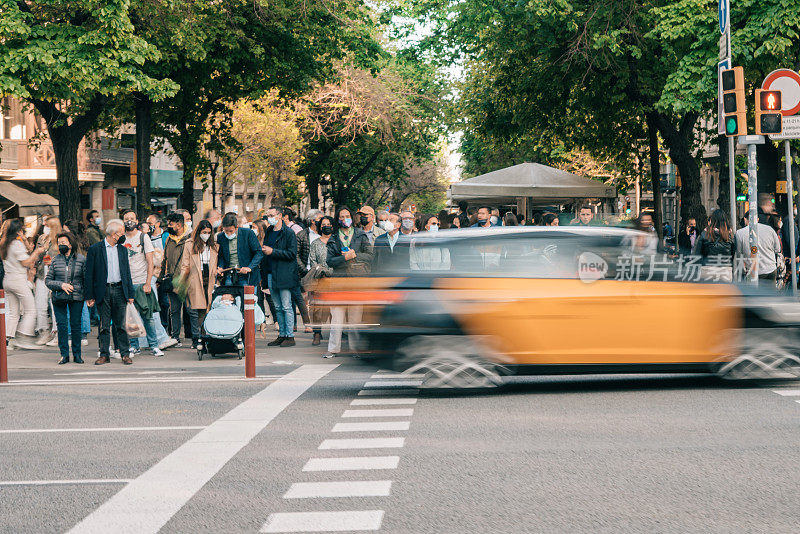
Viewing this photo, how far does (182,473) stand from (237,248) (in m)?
8.15

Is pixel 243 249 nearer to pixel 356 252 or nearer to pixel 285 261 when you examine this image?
pixel 285 261

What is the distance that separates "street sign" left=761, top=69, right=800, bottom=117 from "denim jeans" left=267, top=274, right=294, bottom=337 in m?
7.01

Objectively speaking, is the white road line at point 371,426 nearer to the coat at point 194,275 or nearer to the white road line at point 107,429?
the white road line at point 107,429

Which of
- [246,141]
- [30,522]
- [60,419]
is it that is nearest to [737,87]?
[60,419]

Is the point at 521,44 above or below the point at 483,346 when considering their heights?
above

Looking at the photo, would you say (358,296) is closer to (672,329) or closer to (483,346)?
A: (483,346)

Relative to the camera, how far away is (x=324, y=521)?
6.03m

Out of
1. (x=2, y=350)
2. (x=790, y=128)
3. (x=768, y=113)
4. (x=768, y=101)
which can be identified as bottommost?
(x=2, y=350)

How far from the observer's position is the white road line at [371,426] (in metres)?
8.99

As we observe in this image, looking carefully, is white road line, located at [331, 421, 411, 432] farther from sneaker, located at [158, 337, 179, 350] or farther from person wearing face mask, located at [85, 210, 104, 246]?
person wearing face mask, located at [85, 210, 104, 246]

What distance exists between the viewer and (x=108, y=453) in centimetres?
823

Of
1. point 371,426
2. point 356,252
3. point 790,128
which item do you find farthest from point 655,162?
point 371,426

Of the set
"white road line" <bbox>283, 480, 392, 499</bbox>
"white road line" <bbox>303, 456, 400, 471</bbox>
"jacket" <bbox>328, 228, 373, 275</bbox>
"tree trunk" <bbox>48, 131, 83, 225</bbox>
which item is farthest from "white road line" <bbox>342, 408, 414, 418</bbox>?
"tree trunk" <bbox>48, 131, 83, 225</bbox>

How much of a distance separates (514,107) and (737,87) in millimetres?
14900
